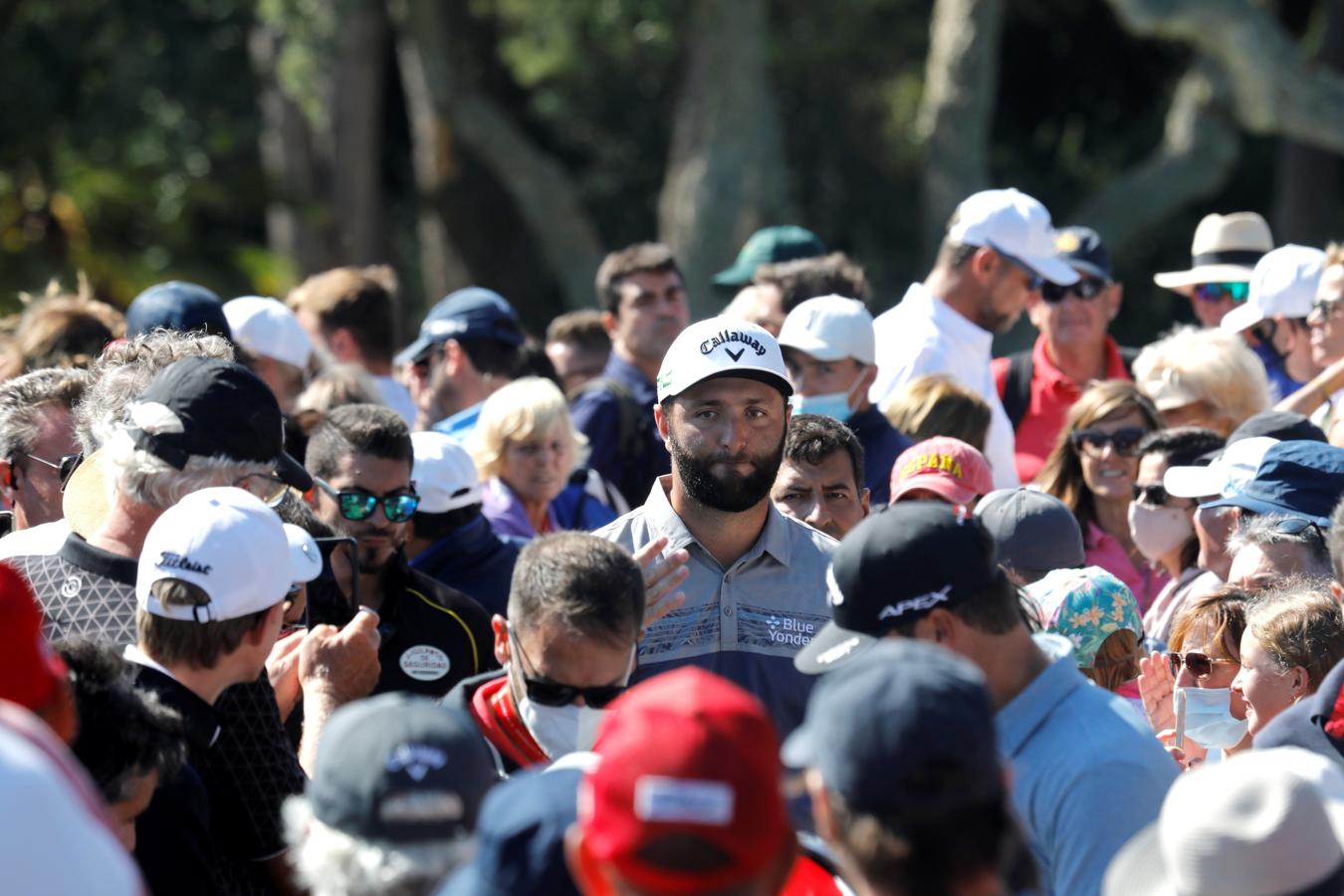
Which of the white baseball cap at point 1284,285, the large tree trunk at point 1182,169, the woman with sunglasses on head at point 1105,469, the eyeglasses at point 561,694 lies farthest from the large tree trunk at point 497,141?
the eyeglasses at point 561,694

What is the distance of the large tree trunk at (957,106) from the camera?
599 inches

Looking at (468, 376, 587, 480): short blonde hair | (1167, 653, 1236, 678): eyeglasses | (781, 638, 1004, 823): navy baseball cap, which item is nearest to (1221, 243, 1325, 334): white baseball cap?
(1167, 653, 1236, 678): eyeglasses

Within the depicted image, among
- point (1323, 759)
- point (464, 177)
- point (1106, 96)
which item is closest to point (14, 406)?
point (1323, 759)

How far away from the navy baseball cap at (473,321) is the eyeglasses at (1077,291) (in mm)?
2207

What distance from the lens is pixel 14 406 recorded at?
15.6 feet

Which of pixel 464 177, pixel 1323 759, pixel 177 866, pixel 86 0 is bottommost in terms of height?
pixel 464 177

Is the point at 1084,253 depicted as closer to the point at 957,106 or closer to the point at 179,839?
the point at 179,839

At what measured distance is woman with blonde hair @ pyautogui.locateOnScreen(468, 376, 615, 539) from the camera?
6.26 m

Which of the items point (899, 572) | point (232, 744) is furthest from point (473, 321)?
point (899, 572)

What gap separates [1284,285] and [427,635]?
3.92 m

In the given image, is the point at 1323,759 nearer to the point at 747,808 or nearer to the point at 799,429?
the point at 747,808

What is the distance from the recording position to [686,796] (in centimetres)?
230

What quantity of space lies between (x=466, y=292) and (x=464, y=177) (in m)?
11.1

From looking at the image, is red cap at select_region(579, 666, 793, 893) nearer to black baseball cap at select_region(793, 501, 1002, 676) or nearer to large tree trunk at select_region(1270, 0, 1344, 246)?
black baseball cap at select_region(793, 501, 1002, 676)
